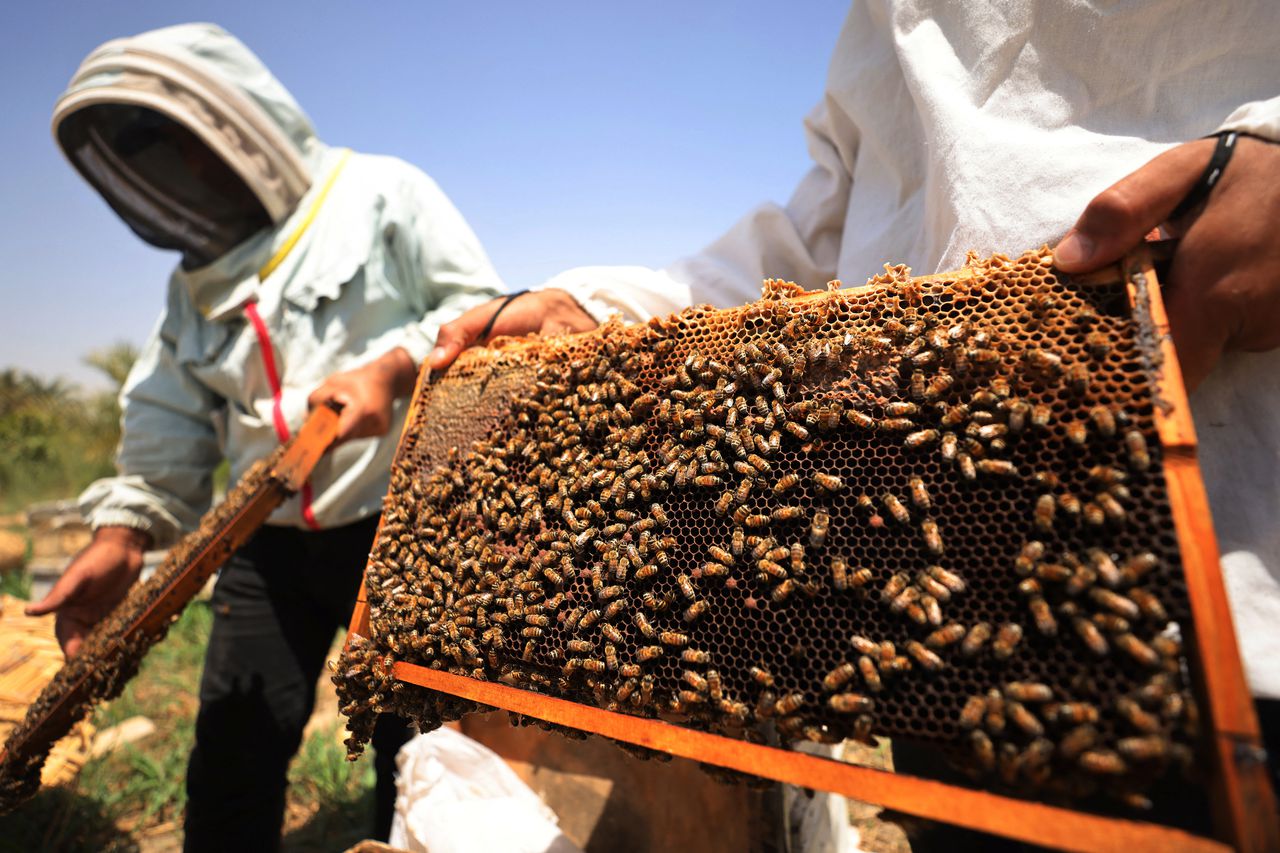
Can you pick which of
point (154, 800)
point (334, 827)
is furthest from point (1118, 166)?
point (154, 800)

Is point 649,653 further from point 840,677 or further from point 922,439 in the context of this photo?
point 922,439

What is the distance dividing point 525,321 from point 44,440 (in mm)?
27545

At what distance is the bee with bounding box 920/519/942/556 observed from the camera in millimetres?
1573

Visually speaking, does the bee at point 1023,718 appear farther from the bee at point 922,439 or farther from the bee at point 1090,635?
the bee at point 922,439

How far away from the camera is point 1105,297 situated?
1.62 meters

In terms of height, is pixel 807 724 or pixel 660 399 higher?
pixel 660 399

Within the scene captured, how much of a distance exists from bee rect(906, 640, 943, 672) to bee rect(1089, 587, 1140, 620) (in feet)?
1.24

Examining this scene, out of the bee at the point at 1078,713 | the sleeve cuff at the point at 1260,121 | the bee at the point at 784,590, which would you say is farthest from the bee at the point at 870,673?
the sleeve cuff at the point at 1260,121

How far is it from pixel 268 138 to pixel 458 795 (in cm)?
483

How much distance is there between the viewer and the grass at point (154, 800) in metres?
5.21

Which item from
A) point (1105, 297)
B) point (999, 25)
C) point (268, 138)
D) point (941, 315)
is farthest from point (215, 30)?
point (1105, 297)

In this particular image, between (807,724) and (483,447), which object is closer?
(807,724)

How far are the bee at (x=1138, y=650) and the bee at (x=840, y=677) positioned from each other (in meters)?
0.58

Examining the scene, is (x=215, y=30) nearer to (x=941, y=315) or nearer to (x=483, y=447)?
(x=483, y=447)
